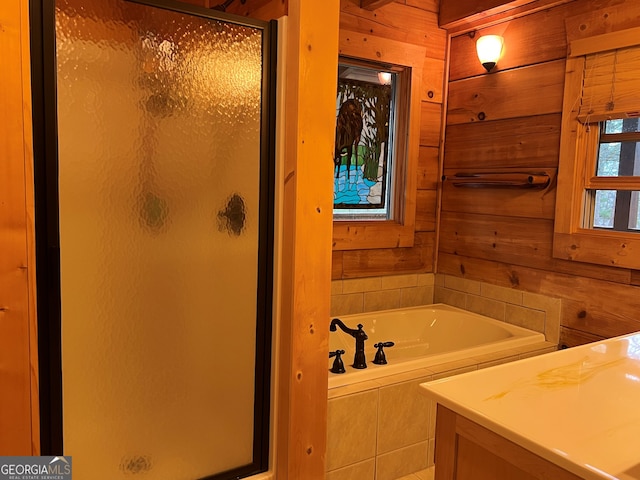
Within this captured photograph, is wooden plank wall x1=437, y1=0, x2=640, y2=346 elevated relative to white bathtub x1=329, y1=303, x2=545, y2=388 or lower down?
elevated

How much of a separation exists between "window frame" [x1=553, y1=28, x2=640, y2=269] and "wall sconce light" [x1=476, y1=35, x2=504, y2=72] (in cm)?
47

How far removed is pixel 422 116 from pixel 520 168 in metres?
0.75

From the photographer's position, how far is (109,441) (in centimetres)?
170

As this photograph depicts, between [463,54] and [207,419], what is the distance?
281 centimetres

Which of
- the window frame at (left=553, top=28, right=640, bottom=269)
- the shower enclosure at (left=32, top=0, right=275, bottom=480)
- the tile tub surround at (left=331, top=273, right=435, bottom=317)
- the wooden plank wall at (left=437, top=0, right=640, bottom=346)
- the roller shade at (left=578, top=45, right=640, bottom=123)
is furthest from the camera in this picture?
the tile tub surround at (left=331, top=273, right=435, bottom=317)

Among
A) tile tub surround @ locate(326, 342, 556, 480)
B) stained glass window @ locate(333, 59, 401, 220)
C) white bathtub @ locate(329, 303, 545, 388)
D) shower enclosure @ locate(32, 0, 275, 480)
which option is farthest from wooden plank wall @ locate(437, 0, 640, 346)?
shower enclosure @ locate(32, 0, 275, 480)

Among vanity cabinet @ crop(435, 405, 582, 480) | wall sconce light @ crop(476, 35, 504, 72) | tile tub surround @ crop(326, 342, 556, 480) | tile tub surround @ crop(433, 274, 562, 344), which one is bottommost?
tile tub surround @ crop(326, 342, 556, 480)

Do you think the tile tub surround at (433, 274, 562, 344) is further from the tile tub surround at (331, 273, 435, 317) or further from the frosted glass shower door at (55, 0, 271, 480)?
the frosted glass shower door at (55, 0, 271, 480)

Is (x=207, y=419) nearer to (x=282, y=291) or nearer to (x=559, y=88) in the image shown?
(x=282, y=291)

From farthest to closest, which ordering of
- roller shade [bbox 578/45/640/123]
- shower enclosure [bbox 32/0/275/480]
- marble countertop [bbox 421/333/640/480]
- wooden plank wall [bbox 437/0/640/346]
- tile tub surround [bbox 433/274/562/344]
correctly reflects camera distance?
Result: tile tub surround [bbox 433/274/562/344]
wooden plank wall [bbox 437/0/640/346]
roller shade [bbox 578/45/640/123]
shower enclosure [bbox 32/0/275/480]
marble countertop [bbox 421/333/640/480]

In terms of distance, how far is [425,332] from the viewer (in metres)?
3.48

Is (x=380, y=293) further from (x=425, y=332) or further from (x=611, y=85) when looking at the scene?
(x=611, y=85)

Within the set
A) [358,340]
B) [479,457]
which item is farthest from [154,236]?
[358,340]

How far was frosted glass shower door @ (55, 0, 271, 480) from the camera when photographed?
1564mm
